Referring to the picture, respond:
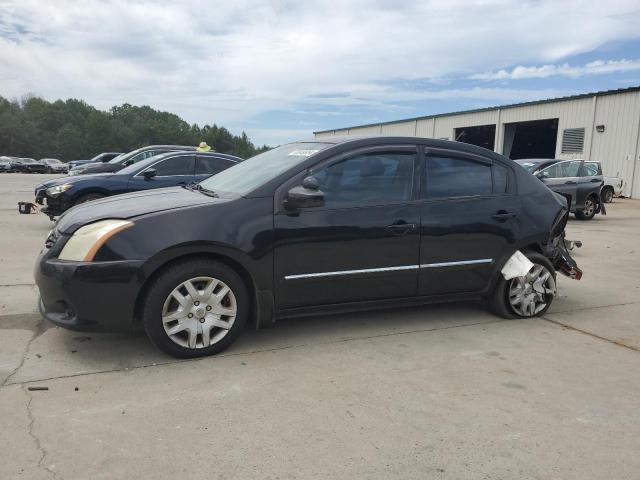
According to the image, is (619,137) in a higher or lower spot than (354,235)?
higher

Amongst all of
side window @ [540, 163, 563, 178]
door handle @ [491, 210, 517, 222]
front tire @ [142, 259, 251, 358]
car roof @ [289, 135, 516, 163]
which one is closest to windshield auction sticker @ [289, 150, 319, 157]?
car roof @ [289, 135, 516, 163]

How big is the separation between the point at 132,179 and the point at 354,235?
675 cm

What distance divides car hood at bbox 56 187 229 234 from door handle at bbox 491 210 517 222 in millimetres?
2351

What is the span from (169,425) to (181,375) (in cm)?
66

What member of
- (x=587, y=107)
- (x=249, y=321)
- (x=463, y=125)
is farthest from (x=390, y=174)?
(x=463, y=125)

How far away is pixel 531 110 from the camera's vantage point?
1203 inches

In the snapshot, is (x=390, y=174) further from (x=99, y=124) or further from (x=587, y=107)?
(x=99, y=124)

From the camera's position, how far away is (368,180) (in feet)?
14.1

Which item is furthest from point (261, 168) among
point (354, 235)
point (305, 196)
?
point (354, 235)

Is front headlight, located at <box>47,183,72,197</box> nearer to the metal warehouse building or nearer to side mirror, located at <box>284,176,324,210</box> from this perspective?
side mirror, located at <box>284,176,324,210</box>

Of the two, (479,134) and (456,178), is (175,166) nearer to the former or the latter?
(456,178)

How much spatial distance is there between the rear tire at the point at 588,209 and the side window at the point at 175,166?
10.3 meters

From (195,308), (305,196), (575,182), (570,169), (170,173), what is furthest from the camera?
(570,169)

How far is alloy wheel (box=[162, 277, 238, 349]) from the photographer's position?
3.73m
